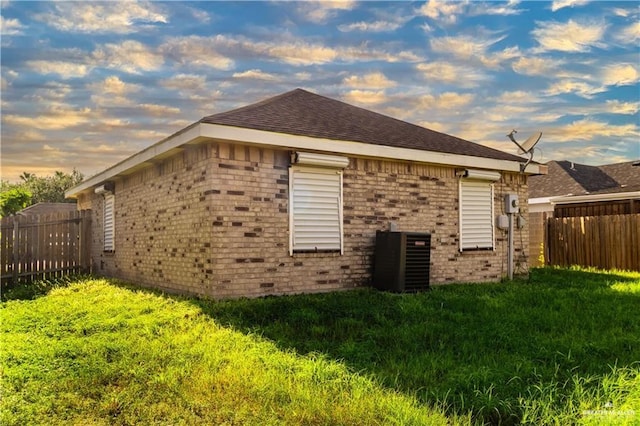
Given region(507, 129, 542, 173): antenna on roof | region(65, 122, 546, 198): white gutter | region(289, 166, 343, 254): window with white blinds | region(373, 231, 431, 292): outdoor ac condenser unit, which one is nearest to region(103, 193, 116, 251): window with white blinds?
region(65, 122, 546, 198): white gutter

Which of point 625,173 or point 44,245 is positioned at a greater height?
point 625,173

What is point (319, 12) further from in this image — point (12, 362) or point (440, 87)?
point (12, 362)

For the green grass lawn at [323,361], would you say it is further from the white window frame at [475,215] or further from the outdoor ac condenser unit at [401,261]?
the white window frame at [475,215]

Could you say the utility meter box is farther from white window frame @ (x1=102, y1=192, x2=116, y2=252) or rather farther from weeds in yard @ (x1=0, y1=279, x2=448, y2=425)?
white window frame @ (x1=102, y1=192, x2=116, y2=252)

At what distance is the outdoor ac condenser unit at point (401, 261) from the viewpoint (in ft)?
27.8

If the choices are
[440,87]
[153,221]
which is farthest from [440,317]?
[440,87]

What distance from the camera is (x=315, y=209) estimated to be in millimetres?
8383

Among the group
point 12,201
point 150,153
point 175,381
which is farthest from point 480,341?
point 12,201

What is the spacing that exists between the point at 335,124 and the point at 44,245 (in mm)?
7896

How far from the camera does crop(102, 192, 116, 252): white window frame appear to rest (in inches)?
489

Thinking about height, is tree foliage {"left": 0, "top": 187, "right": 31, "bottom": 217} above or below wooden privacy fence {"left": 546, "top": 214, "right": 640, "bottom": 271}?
above

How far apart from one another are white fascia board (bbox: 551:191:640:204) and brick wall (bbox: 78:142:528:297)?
6.71m

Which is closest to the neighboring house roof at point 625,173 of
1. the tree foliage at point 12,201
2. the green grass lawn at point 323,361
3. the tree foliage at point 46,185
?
the green grass lawn at point 323,361

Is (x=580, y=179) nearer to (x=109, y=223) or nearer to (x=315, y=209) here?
(x=315, y=209)
